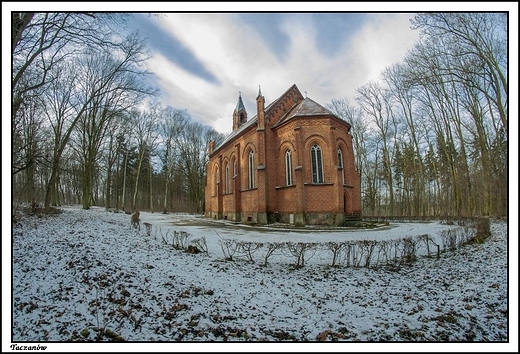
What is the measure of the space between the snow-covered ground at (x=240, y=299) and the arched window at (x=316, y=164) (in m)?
11.5

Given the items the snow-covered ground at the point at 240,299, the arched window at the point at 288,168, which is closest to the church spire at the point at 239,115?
the arched window at the point at 288,168

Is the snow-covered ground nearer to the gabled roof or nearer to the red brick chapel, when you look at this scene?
the red brick chapel

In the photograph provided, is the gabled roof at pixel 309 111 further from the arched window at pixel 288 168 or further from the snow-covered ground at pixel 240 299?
the snow-covered ground at pixel 240 299

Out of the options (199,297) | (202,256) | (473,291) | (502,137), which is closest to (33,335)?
(199,297)

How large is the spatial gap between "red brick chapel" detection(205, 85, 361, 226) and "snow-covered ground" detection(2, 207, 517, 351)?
1058 centimetres

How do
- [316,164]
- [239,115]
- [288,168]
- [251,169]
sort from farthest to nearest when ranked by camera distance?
[239,115], [251,169], [288,168], [316,164]

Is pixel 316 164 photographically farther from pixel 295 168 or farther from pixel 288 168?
pixel 288 168

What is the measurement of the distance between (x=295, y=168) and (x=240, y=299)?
14210 millimetres

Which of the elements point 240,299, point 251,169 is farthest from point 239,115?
point 240,299

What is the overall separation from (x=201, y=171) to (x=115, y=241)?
34.4 metres

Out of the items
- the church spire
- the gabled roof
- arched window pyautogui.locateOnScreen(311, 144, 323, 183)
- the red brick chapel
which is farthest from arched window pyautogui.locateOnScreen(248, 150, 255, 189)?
the church spire

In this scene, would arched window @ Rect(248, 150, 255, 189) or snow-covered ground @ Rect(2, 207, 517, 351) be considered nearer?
snow-covered ground @ Rect(2, 207, 517, 351)

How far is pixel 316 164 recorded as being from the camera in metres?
18.8

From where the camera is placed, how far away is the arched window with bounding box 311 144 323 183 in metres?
18.7
